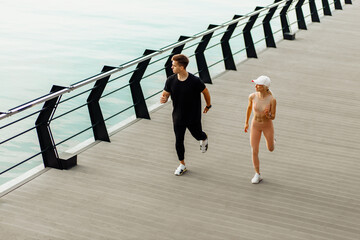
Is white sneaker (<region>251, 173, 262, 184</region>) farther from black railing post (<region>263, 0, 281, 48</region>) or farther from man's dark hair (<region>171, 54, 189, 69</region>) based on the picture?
black railing post (<region>263, 0, 281, 48</region>)

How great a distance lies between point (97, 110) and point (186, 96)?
215 cm

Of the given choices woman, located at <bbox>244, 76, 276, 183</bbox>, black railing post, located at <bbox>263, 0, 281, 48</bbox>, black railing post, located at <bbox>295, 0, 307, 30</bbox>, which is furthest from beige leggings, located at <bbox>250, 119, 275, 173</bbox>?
black railing post, located at <bbox>295, 0, 307, 30</bbox>

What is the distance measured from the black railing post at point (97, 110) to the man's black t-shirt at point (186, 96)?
1767 millimetres

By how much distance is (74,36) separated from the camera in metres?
59.7

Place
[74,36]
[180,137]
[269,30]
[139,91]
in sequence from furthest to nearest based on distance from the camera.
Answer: [74,36] → [269,30] → [139,91] → [180,137]

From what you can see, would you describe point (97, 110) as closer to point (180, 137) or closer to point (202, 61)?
point (180, 137)

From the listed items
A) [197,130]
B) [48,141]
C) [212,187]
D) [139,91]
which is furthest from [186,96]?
[139,91]

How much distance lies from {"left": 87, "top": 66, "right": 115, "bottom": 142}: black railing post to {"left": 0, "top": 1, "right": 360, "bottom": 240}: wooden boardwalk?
7.8 inches

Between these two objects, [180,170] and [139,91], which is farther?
[139,91]

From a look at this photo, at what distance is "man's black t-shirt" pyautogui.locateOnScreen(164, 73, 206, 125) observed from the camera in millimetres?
8461

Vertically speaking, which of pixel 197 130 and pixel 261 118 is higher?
pixel 261 118

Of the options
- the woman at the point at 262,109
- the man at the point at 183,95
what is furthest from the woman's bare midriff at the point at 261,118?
the man at the point at 183,95

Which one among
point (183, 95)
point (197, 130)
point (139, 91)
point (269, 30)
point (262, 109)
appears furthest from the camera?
point (269, 30)

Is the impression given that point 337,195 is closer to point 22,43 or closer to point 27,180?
point 27,180
